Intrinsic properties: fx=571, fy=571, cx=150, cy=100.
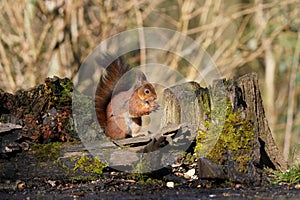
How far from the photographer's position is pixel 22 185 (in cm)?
292

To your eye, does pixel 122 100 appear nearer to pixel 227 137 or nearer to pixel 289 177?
pixel 227 137

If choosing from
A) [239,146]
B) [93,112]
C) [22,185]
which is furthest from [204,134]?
[22,185]

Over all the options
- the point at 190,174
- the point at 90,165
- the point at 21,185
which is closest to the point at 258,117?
the point at 190,174

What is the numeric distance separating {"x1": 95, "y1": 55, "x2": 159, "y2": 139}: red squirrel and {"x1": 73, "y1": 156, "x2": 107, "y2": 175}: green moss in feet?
1.66

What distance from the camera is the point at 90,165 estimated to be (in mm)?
3018

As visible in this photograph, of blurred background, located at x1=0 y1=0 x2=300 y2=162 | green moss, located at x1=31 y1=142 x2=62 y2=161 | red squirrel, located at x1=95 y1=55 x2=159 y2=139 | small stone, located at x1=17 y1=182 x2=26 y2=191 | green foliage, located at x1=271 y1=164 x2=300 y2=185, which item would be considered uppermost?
blurred background, located at x1=0 y1=0 x2=300 y2=162

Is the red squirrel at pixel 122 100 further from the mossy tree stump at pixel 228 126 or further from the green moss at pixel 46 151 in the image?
the green moss at pixel 46 151

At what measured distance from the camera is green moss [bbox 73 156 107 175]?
3.01 metres

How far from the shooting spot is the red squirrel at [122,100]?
3.60 meters

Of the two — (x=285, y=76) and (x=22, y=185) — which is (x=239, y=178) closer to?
(x=22, y=185)

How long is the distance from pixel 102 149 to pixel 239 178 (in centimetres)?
74

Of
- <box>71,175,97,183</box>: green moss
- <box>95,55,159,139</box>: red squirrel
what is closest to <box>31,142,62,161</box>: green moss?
<box>71,175,97,183</box>: green moss

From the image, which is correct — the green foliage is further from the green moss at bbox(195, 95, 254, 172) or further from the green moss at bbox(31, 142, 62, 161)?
the green moss at bbox(31, 142, 62, 161)

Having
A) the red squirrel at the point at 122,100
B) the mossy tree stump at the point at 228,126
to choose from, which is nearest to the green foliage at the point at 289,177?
the mossy tree stump at the point at 228,126
